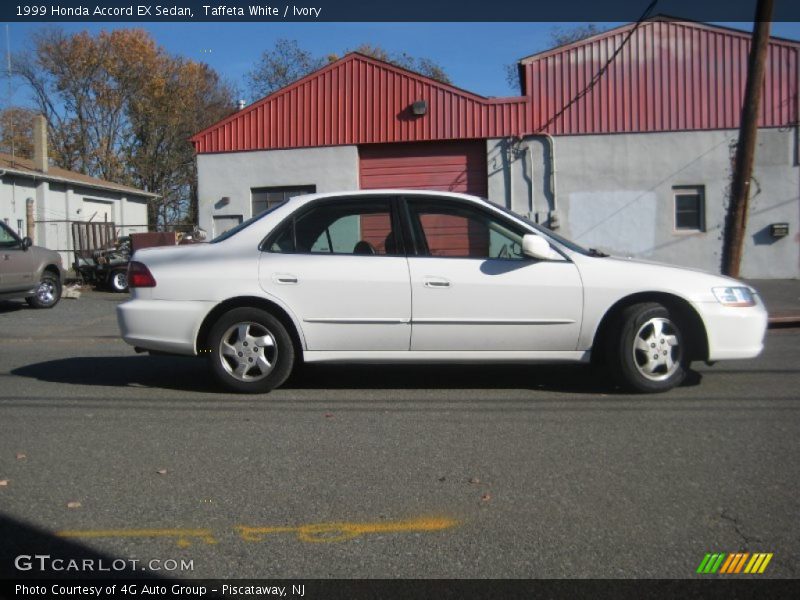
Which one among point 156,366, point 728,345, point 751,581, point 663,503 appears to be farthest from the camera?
point 156,366

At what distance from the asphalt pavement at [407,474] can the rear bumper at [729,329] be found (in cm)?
37

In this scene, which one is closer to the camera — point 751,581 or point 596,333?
point 751,581

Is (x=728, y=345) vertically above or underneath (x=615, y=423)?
above

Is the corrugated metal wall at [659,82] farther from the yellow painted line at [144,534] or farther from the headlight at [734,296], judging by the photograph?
the yellow painted line at [144,534]

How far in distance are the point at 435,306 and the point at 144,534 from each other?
314 centimetres

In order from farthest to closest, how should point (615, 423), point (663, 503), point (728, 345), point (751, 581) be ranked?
1. point (728, 345)
2. point (615, 423)
3. point (663, 503)
4. point (751, 581)

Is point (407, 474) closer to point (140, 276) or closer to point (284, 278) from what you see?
point (284, 278)

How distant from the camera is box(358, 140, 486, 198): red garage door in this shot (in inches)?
755

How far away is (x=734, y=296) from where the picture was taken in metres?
6.34

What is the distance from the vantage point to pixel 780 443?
504cm

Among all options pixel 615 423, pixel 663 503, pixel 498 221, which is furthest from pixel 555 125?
pixel 663 503

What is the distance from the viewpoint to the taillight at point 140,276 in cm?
650

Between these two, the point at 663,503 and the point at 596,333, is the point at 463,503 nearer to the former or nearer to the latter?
the point at 663,503

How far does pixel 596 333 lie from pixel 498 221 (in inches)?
46.2
